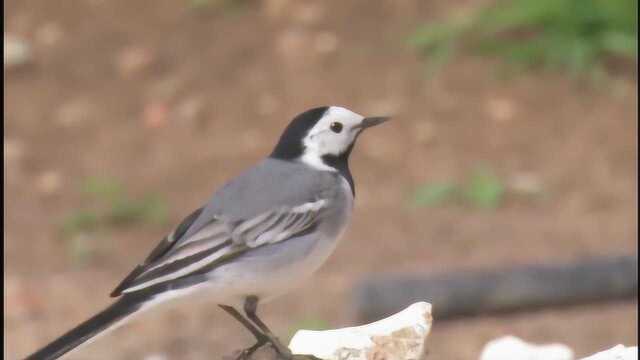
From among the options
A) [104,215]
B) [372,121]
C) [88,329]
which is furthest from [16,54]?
[88,329]

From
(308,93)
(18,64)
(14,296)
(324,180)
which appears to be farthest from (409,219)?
(324,180)

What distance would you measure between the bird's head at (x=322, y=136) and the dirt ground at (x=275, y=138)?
256 cm

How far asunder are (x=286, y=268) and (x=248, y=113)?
4420 mm

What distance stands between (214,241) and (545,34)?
471 cm

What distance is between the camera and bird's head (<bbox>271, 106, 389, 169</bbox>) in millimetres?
3592

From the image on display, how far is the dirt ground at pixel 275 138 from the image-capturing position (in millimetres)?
6453

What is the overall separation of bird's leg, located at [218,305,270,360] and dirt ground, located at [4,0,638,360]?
2.37 metres

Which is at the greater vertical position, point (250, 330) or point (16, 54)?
point (16, 54)

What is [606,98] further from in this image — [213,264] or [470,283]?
[213,264]

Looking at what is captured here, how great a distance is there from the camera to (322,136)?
11.9ft

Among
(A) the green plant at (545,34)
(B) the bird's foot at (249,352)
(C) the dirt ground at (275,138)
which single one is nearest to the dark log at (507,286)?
(C) the dirt ground at (275,138)

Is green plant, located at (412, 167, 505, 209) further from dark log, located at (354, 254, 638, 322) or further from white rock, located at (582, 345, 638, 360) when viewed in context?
white rock, located at (582, 345, 638, 360)

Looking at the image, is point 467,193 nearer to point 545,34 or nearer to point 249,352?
point 545,34

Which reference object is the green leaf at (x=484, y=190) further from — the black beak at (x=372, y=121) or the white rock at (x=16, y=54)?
the black beak at (x=372, y=121)
